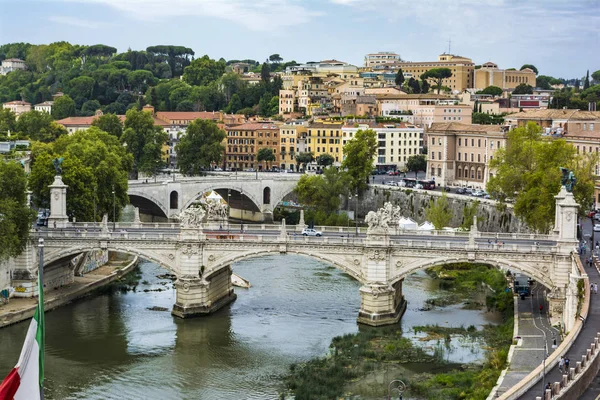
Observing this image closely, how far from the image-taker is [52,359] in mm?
39250

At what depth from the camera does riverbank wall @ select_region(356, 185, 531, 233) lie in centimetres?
6366

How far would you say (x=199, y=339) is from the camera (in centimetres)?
4184

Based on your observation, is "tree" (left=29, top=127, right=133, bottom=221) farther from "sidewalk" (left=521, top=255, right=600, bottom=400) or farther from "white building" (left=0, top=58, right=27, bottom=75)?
"white building" (left=0, top=58, right=27, bottom=75)

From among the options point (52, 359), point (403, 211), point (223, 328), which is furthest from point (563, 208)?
point (403, 211)

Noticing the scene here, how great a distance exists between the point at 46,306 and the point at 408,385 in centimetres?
1697

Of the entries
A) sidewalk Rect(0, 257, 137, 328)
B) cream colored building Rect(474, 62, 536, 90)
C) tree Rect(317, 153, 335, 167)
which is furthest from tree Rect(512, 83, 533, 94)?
sidewalk Rect(0, 257, 137, 328)

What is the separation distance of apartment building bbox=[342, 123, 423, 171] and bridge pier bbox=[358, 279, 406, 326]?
5183 centimetres

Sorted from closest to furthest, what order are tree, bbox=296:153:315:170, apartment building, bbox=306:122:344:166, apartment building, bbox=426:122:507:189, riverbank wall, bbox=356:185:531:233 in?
1. riverbank wall, bbox=356:185:531:233
2. apartment building, bbox=426:122:507:189
3. apartment building, bbox=306:122:344:166
4. tree, bbox=296:153:315:170

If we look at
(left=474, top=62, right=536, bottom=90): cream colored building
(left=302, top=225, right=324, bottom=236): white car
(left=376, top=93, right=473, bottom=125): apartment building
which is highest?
(left=474, top=62, right=536, bottom=90): cream colored building

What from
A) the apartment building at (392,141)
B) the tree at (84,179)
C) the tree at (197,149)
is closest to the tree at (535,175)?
the tree at (84,179)

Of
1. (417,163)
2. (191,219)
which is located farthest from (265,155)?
(191,219)

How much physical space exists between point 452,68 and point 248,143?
47089 mm

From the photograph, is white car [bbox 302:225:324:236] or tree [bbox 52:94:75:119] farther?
tree [bbox 52:94:75:119]

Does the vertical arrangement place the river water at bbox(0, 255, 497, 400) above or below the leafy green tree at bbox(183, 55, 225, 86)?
below
